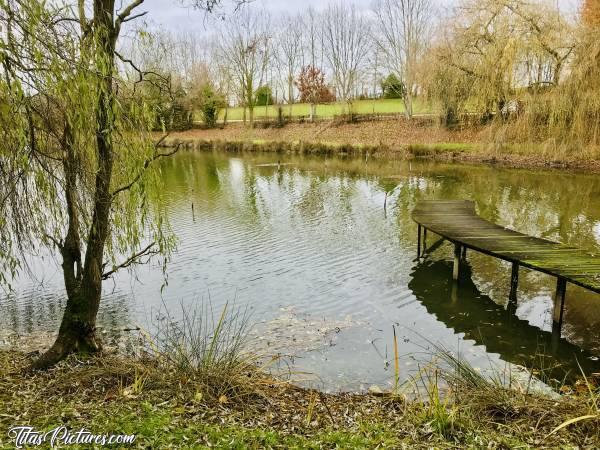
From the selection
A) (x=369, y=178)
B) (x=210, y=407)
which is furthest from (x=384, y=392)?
(x=369, y=178)

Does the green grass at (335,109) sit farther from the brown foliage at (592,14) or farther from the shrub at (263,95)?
the brown foliage at (592,14)

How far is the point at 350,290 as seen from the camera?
9930 mm

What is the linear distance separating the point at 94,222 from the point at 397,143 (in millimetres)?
32281

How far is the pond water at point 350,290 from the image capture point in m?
7.42

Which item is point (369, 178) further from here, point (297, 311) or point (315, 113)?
point (315, 113)

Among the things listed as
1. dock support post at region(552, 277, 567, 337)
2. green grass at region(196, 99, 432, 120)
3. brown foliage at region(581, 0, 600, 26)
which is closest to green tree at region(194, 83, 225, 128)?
green grass at region(196, 99, 432, 120)

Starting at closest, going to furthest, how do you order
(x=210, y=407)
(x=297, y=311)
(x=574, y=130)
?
(x=210, y=407)
(x=297, y=311)
(x=574, y=130)

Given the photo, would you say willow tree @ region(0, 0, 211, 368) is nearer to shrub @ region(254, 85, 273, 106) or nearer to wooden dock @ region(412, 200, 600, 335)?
wooden dock @ region(412, 200, 600, 335)

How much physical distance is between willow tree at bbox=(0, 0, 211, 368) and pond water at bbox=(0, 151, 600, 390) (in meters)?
2.37

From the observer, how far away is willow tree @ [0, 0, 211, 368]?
4.51m

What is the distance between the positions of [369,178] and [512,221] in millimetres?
10428

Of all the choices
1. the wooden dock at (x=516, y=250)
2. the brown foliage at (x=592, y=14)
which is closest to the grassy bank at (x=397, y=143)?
the brown foliage at (x=592, y=14)

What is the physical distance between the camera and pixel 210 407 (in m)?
4.88

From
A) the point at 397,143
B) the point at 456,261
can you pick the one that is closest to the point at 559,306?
Answer: the point at 456,261
